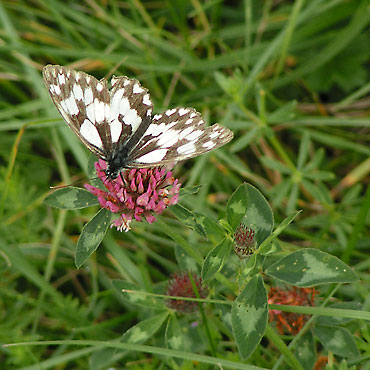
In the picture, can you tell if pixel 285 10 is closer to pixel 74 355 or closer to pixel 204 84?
pixel 204 84

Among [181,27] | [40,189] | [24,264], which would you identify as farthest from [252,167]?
[24,264]

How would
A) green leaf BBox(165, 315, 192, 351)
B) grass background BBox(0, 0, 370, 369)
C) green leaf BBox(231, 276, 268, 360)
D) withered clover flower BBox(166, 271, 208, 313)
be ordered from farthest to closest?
grass background BBox(0, 0, 370, 369) → withered clover flower BBox(166, 271, 208, 313) → green leaf BBox(165, 315, 192, 351) → green leaf BBox(231, 276, 268, 360)

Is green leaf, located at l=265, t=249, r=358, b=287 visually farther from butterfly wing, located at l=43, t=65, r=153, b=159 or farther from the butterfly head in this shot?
butterfly wing, located at l=43, t=65, r=153, b=159

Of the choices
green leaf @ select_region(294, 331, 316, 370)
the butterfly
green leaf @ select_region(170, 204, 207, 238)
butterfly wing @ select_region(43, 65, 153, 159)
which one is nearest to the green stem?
green leaf @ select_region(294, 331, 316, 370)

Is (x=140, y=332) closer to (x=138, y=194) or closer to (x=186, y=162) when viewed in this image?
(x=138, y=194)

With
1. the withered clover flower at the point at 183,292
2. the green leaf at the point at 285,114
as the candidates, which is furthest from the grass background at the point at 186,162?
the withered clover flower at the point at 183,292
